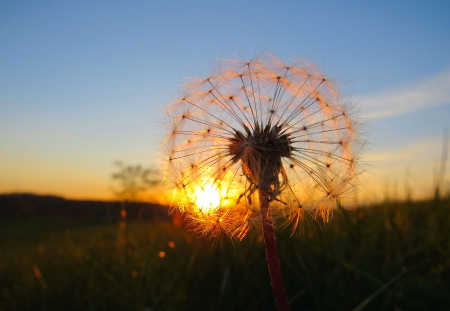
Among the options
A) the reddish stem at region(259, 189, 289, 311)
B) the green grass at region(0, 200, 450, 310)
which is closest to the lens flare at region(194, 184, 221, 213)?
the green grass at region(0, 200, 450, 310)

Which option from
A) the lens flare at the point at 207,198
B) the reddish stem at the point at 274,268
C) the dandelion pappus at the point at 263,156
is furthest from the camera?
the lens flare at the point at 207,198

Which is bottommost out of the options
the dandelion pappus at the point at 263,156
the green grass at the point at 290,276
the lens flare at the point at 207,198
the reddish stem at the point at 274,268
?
the green grass at the point at 290,276

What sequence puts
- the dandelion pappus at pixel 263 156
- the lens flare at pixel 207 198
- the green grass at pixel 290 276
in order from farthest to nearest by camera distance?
1. the green grass at pixel 290 276
2. the lens flare at pixel 207 198
3. the dandelion pappus at pixel 263 156

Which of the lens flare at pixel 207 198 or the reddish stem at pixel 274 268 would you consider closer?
the reddish stem at pixel 274 268

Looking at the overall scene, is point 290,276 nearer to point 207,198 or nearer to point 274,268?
point 207,198

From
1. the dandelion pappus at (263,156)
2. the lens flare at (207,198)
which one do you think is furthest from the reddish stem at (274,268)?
the lens flare at (207,198)

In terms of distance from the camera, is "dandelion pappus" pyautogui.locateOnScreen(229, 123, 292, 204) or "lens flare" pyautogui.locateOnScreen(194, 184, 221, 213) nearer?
"dandelion pappus" pyautogui.locateOnScreen(229, 123, 292, 204)

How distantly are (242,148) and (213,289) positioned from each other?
6.75 feet

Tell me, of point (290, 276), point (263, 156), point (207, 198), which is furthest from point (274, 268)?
point (290, 276)

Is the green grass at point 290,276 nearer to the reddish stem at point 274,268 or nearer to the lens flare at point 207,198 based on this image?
the lens flare at point 207,198

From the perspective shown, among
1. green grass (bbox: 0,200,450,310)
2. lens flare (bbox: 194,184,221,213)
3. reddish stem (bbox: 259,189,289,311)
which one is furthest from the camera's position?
green grass (bbox: 0,200,450,310)

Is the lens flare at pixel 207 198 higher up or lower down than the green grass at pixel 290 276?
higher up

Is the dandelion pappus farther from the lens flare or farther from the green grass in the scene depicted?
the green grass

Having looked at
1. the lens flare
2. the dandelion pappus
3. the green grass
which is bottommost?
the green grass
